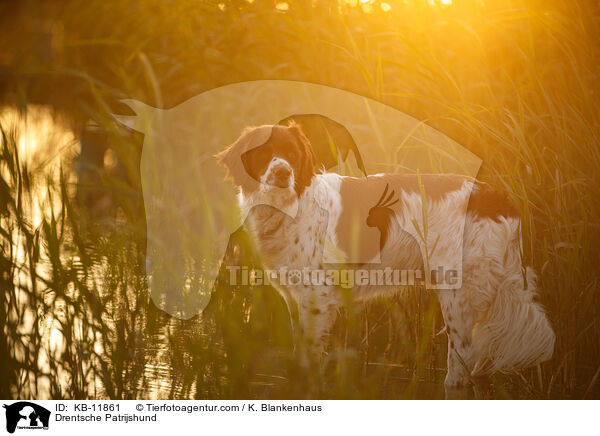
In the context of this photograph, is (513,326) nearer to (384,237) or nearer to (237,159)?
(384,237)

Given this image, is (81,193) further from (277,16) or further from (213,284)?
(277,16)

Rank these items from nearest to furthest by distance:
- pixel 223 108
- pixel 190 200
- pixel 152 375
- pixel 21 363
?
pixel 21 363, pixel 152 375, pixel 190 200, pixel 223 108

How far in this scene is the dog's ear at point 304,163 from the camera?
9.52ft

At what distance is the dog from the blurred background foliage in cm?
13

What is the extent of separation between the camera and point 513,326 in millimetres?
2811

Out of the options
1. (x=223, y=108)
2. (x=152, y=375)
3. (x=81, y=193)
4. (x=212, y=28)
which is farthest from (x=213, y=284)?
(x=212, y=28)

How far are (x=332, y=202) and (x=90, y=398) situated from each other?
1.49 meters

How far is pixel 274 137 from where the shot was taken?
2869mm

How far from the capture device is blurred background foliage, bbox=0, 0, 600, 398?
82.3 inches

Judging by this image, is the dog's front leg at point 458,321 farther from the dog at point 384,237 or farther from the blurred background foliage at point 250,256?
the blurred background foliage at point 250,256

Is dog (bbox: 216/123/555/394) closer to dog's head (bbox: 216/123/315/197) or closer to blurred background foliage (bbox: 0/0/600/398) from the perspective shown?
dog's head (bbox: 216/123/315/197)
